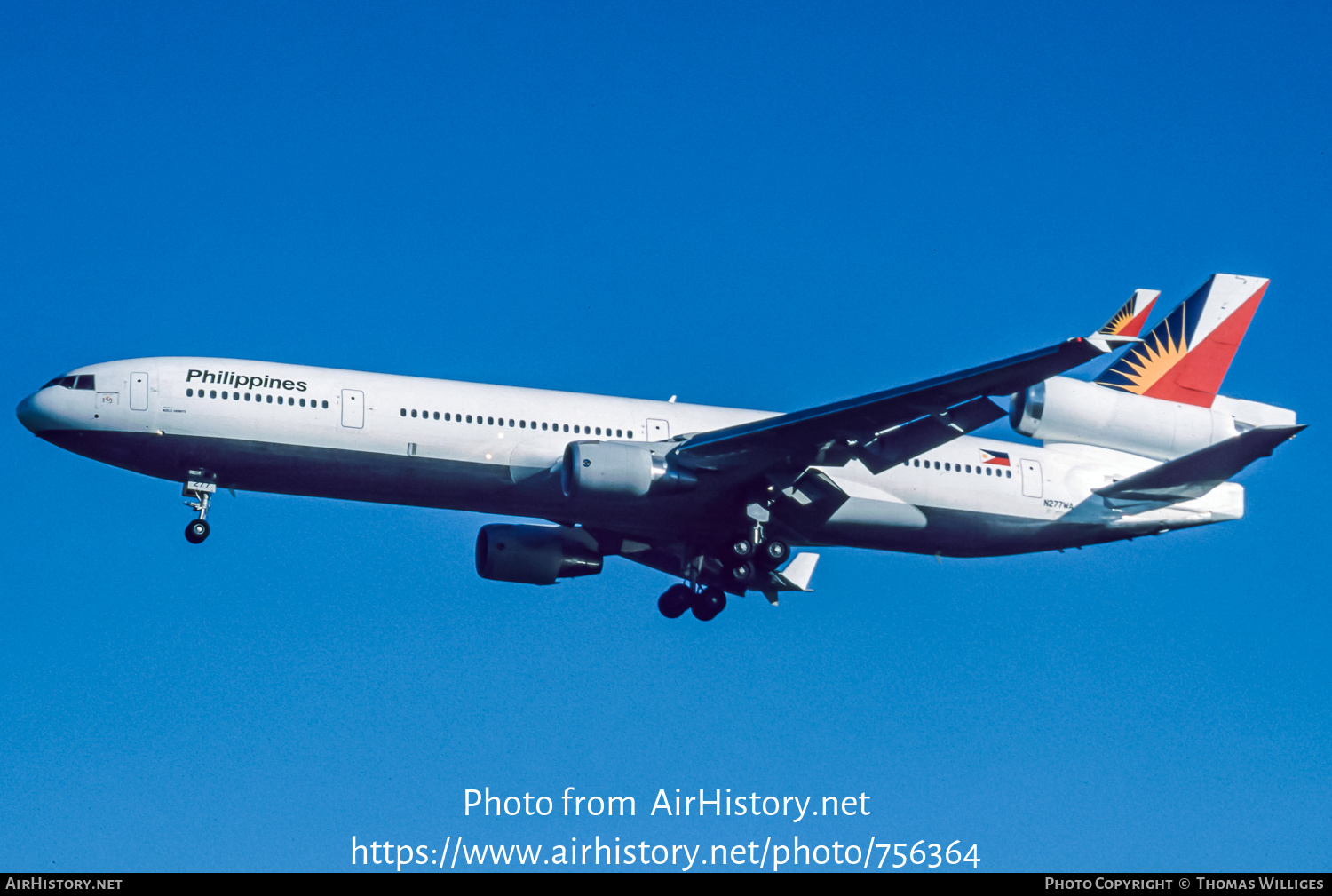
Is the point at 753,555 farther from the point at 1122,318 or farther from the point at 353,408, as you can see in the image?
the point at 1122,318

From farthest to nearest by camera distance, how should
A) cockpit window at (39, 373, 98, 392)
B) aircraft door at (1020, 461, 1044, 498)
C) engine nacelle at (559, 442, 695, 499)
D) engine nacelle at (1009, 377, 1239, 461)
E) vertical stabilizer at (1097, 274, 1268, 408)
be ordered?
vertical stabilizer at (1097, 274, 1268, 408), aircraft door at (1020, 461, 1044, 498), engine nacelle at (1009, 377, 1239, 461), cockpit window at (39, 373, 98, 392), engine nacelle at (559, 442, 695, 499)

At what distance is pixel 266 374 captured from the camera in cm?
3288

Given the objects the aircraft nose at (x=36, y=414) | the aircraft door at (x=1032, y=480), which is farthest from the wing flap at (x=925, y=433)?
the aircraft nose at (x=36, y=414)

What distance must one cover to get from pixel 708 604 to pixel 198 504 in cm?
1241

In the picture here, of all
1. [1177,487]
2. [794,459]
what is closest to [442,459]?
[794,459]

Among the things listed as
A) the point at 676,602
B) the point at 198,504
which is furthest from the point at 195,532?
the point at 676,602

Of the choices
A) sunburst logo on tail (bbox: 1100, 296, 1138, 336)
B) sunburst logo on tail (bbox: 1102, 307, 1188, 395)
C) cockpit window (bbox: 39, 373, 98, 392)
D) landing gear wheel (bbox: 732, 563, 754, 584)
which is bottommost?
landing gear wheel (bbox: 732, 563, 754, 584)

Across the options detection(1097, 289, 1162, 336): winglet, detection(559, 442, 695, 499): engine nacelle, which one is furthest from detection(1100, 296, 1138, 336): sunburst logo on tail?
detection(559, 442, 695, 499): engine nacelle

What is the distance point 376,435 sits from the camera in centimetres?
3244

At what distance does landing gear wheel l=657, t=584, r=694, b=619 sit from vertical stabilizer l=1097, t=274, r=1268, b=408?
1187 centimetres

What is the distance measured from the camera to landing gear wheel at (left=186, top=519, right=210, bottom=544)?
32688 millimetres

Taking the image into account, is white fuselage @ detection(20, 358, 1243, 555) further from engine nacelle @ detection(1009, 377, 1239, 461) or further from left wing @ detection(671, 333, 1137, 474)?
engine nacelle @ detection(1009, 377, 1239, 461)

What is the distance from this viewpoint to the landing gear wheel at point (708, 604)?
37.0 m

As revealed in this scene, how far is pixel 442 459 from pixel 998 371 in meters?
12.2
